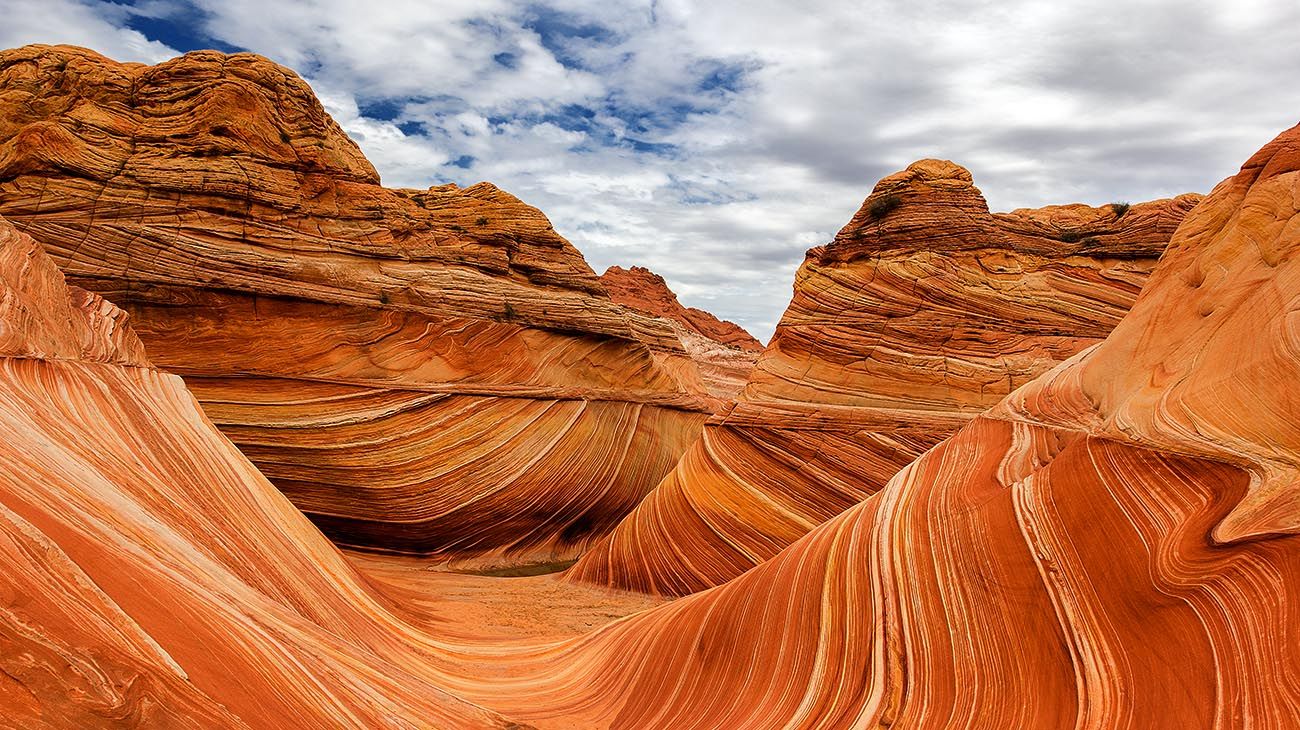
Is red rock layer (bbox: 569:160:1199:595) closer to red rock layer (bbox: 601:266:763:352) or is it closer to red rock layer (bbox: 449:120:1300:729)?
red rock layer (bbox: 449:120:1300:729)

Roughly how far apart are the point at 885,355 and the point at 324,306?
9477 millimetres

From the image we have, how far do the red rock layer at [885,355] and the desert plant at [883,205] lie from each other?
0.02 m

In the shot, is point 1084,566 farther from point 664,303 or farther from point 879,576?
point 664,303

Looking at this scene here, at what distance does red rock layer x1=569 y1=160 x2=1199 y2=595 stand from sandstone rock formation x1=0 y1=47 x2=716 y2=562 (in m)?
2.86

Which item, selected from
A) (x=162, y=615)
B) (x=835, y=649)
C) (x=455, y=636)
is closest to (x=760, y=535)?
(x=455, y=636)

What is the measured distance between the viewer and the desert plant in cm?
1258

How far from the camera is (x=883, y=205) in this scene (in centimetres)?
1262

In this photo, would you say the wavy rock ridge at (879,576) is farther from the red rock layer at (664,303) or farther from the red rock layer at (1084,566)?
the red rock layer at (664,303)

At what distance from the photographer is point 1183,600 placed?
129 inches

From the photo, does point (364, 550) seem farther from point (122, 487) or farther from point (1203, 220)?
point (1203, 220)

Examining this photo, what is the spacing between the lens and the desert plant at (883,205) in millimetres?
12578

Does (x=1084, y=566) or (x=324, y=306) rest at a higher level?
(x=324, y=306)

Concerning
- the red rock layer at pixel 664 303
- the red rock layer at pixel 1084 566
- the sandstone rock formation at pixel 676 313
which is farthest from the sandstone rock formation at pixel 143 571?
the red rock layer at pixel 664 303

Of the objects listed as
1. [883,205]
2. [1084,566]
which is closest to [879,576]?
[1084,566]
